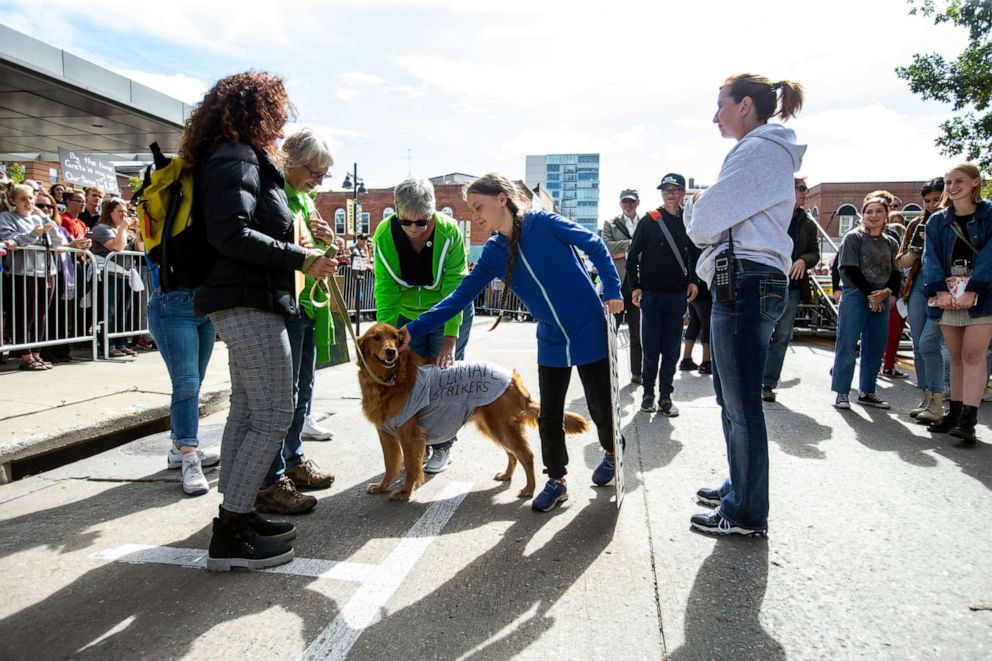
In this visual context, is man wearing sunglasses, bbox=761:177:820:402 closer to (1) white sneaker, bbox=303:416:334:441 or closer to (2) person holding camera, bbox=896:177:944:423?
(2) person holding camera, bbox=896:177:944:423

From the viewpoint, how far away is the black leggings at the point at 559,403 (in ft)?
10.8

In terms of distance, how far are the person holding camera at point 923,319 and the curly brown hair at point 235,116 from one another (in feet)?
17.9

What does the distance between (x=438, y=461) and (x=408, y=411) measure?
2.63 feet

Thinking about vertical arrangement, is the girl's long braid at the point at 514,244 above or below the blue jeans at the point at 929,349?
above

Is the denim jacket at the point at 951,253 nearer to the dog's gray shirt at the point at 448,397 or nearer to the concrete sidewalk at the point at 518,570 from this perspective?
the concrete sidewalk at the point at 518,570

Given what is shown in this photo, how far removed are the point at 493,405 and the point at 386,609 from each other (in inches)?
56.7

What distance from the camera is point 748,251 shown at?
9.05 feet

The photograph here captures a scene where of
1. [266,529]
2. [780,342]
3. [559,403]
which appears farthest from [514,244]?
[780,342]

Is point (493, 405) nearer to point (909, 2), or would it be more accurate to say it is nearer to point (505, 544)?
point (505, 544)

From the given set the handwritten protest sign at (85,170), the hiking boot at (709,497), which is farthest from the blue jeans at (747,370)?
the handwritten protest sign at (85,170)

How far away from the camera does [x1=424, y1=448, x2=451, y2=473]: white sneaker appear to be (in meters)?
4.03

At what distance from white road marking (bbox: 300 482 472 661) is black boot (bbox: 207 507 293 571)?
0.48m

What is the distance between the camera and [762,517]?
2.87 m

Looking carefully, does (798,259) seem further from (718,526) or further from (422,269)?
(422,269)
